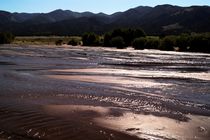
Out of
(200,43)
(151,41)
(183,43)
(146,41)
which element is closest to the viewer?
(200,43)

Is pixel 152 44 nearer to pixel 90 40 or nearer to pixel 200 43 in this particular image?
pixel 200 43

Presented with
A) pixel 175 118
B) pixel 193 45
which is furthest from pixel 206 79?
pixel 193 45

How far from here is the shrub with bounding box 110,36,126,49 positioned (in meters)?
105

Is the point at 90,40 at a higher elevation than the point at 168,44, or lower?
lower

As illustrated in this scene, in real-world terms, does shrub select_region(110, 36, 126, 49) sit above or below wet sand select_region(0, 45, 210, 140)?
below

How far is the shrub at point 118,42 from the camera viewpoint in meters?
105

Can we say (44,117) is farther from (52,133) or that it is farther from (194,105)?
(194,105)

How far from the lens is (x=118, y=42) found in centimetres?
10606

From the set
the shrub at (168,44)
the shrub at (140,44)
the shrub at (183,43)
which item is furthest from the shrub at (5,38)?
the shrub at (183,43)

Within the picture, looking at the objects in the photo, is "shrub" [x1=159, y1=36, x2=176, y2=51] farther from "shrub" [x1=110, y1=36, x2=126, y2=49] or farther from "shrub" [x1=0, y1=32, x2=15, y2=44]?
"shrub" [x1=0, y1=32, x2=15, y2=44]

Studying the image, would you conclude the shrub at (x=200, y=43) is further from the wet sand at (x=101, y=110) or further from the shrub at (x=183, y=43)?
the wet sand at (x=101, y=110)

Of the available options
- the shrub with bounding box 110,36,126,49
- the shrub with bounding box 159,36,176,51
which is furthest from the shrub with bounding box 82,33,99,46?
the shrub with bounding box 159,36,176,51

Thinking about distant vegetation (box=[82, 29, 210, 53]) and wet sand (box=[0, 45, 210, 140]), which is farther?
distant vegetation (box=[82, 29, 210, 53])

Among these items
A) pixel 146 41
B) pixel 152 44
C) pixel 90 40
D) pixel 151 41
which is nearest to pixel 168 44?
pixel 152 44
